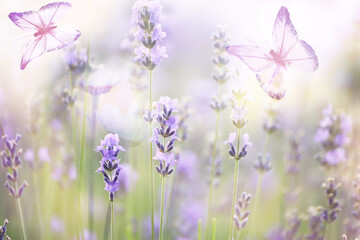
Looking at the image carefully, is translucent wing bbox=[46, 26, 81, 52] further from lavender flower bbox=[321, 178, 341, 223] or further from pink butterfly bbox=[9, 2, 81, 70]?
lavender flower bbox=[321, 178, 341, 223]

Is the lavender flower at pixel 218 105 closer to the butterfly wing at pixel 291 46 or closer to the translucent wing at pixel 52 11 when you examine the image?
the butterfly wing at pixel 291 46

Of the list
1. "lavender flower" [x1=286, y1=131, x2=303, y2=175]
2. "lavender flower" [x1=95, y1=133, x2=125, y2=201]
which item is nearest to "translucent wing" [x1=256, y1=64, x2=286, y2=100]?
"lavender flower" [x1=95, y1=133, x2=125, y2=201]

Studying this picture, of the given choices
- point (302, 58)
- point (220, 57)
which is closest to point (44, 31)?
point (220, 57)

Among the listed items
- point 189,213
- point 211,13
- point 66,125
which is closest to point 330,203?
point 189,213

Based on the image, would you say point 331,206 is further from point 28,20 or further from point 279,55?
point 28,20

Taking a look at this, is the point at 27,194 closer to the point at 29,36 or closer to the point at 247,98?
the point at 29,36

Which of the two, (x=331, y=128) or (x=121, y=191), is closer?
(x=331, y=128)

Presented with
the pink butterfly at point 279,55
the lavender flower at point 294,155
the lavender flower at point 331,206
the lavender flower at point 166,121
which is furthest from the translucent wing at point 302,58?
the lavender flower at point 294,155
